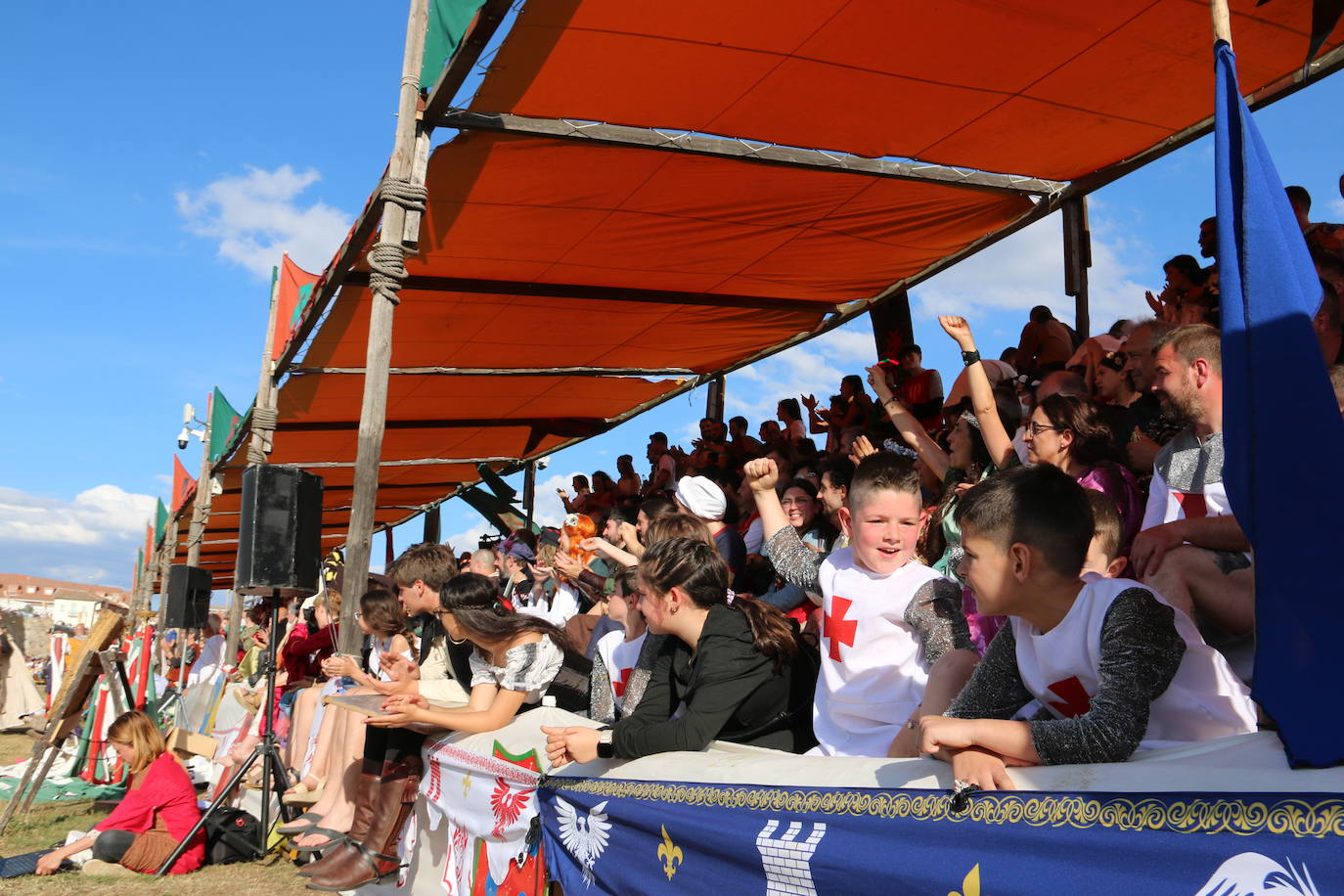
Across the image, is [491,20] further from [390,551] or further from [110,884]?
[390,551]

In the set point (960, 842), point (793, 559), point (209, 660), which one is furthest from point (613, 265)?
point (209, 660)

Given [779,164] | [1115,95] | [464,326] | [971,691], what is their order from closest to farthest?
[971,691] → [1115,95] → [779,164] → [464,326]

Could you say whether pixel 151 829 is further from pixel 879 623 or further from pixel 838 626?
pixel 879 623

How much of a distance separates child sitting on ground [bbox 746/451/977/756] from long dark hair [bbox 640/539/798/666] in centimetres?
19

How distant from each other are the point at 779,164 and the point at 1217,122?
13.0 ft

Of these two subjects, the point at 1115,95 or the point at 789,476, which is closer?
the point at 1115,95

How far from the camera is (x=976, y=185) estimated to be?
20.1ft

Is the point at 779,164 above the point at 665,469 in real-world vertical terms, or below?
above

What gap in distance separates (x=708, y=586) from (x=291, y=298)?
7.12 m

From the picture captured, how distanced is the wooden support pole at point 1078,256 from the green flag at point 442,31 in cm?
376

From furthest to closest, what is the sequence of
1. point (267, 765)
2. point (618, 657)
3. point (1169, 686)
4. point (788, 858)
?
point (267, 765) → point (618, 657) → point (788, 858) → point (1169, 686)

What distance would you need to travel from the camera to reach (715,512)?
19.5 ft

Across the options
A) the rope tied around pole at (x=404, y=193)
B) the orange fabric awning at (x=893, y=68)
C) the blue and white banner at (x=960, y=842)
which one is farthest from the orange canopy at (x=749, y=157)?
the blue and white banner at (x=960, y=842)

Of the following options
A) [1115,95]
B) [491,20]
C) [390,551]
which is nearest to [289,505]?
[491,20]
